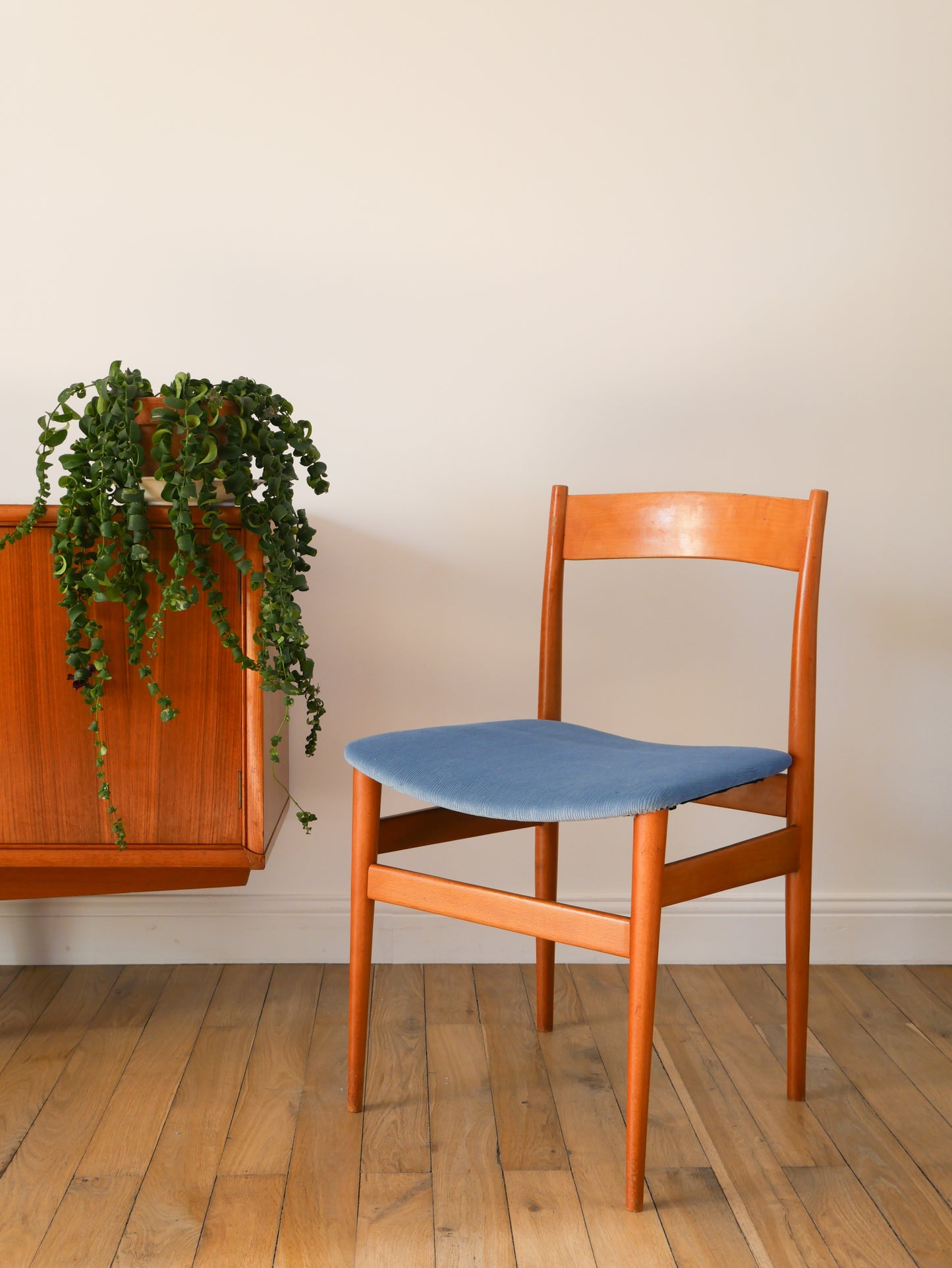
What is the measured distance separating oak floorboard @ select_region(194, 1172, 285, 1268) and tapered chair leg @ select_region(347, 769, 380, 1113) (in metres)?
0.19

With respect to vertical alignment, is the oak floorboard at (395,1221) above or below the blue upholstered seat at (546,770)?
below

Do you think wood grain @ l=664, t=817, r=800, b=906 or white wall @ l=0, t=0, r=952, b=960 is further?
white wall @ l=0, t=0, r=952, b=960

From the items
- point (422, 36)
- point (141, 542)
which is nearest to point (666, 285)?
point (422, 36)

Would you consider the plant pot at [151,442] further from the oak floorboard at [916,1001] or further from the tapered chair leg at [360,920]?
the oak floorboard at [916,1001]

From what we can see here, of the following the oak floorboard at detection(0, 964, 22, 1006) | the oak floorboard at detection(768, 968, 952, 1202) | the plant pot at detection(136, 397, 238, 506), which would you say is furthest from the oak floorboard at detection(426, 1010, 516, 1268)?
the plant pot at detection(136, 397, 238, 506)

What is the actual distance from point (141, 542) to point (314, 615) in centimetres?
59

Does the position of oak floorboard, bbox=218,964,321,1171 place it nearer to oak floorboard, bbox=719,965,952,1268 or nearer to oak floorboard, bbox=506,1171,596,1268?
oak floorboard, bbox=506,1171,596,1268

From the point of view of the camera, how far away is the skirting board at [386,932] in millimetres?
1908

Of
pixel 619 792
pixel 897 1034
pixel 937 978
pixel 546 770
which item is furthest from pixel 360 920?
pixel 937 978

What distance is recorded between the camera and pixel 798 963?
4.66 ft

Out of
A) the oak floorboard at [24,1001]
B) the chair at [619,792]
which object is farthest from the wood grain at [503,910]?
the oak floorboard at [24,1001]

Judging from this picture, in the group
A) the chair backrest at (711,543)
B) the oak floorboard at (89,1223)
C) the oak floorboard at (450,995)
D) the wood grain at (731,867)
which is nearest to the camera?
the oak floorboard at (89,1223)

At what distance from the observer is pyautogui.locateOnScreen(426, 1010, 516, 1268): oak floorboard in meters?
1.13

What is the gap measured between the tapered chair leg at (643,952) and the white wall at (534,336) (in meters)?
0.79
